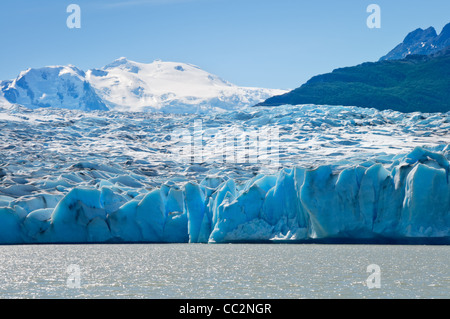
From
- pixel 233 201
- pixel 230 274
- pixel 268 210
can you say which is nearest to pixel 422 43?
pixel 268 210

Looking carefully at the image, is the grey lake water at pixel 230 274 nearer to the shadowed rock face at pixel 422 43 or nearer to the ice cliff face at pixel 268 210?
the ice cliff face at pixel 268 210

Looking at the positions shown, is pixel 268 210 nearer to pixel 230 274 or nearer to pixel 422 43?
pixel 230 274

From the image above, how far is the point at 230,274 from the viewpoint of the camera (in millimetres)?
19750

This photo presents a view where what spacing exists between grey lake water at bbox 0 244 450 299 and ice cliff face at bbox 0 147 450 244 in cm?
127

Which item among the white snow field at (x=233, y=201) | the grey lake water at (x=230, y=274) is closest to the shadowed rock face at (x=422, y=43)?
the white snow field at (x=233, y=201)

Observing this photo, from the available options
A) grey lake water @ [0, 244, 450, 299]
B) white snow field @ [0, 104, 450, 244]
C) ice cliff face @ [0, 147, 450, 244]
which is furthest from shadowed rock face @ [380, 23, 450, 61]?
grey lake water @ [0, 244, 450, 299]

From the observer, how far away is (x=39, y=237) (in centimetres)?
3241

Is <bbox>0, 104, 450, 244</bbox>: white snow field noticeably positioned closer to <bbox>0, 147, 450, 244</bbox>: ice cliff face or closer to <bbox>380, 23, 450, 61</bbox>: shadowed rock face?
<bbox>0, 147, 450, 244</bbox>: ice cliff face

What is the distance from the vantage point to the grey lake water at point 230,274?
1577 cm

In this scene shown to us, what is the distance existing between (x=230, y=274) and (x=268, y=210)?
34.7 ft

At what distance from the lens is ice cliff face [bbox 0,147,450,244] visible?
26.9 m

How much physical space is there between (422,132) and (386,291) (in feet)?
158
